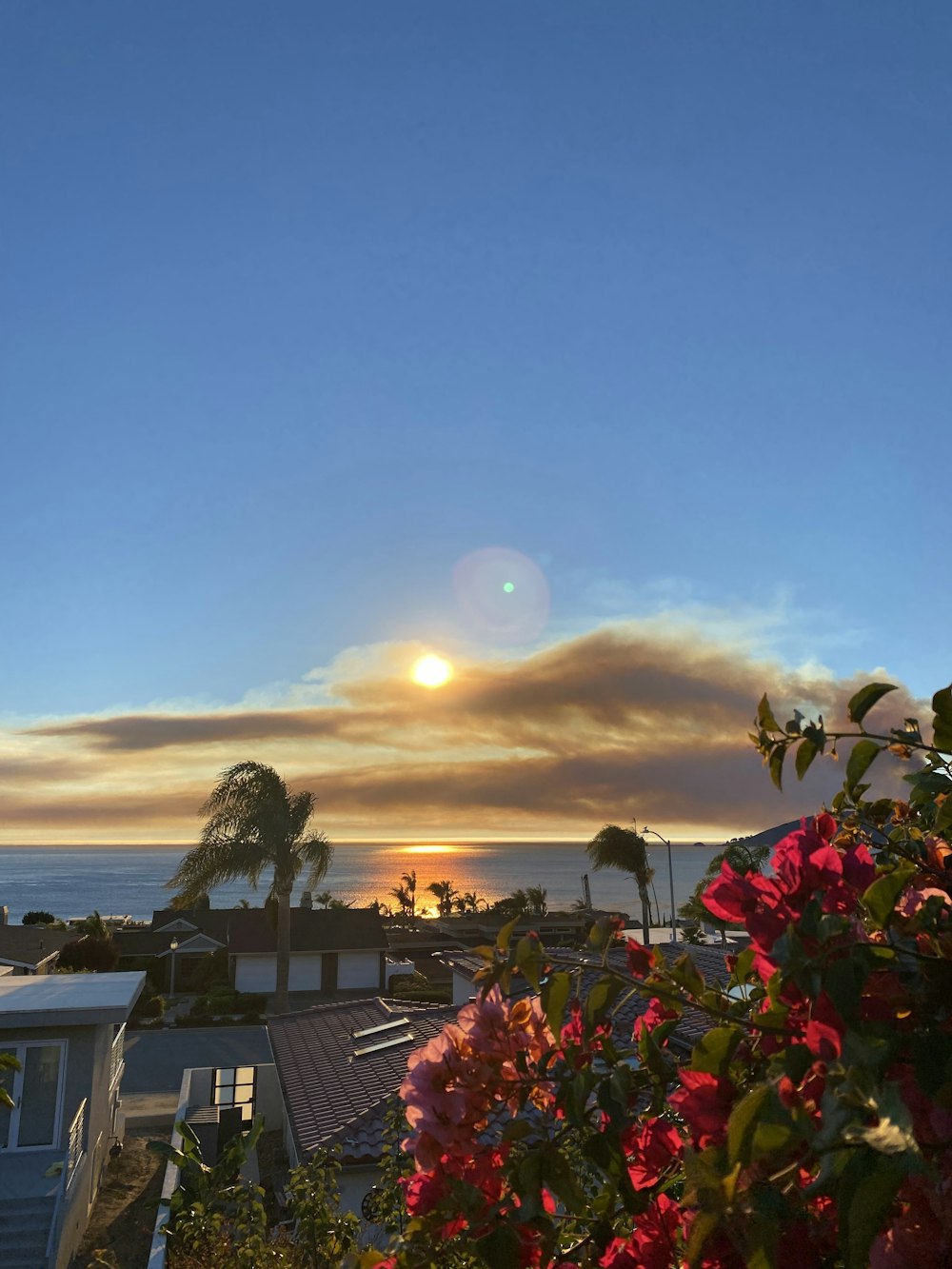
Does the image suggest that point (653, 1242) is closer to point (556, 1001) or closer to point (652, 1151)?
point (652, 1151)

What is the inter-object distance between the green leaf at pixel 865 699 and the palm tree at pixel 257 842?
36216mm

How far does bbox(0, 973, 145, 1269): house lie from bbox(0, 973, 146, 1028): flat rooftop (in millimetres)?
17

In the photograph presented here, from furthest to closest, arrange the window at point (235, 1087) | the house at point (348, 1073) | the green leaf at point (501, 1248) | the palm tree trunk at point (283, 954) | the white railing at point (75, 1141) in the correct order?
the palm tree trunk at point (283, 954) < the window at point (235, 1087) < the white railing at point (75, 1141) < the house at point (348, 1073) < the green leaf at point (501, 1248)

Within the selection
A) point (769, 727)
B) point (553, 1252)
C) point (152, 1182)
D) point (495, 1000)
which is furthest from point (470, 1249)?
point (152, 1182)

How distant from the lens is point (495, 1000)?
5.68ft

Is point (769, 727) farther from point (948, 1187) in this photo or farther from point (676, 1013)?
point (948, 1187)

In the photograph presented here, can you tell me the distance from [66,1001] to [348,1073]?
5.57m

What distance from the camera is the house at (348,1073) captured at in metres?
11.3

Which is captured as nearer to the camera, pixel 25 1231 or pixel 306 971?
pixel 25 1231

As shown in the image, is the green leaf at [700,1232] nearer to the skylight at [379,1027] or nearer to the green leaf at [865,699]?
the green leaf at [865,699]

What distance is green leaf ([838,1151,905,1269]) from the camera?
953mm

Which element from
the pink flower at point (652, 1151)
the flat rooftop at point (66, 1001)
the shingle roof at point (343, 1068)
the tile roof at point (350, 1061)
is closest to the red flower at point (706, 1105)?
the pink flower at point (652, 1151)

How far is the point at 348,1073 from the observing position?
15180 millimetres

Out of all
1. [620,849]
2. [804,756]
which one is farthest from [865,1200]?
[620,849]
